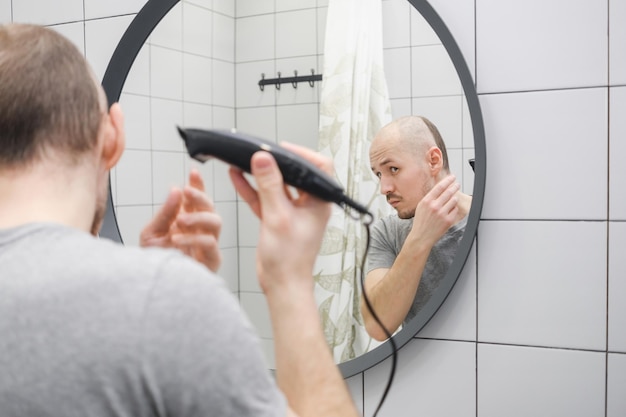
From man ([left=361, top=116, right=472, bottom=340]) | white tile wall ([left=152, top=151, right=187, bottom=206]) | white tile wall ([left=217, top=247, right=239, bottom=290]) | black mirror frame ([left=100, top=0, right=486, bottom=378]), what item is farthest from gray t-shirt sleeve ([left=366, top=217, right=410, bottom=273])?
white tile wall ([left=152, top=151, right=187, bottom=206])

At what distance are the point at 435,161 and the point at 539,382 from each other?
45cm

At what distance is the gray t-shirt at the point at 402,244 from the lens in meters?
1.13

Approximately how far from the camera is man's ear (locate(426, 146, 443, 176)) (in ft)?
3.74

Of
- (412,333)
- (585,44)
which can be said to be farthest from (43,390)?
(585,44)

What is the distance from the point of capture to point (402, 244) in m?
1.16

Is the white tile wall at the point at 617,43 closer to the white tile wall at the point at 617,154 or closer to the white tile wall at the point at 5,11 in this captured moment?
the white tile wall at the point at 617,154

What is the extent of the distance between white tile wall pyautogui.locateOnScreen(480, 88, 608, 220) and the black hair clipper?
1.64 ft

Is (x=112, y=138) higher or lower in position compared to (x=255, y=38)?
lower

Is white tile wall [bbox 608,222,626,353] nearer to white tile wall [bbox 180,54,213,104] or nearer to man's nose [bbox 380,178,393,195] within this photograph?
man's nose [bbox 380,178,393,195]

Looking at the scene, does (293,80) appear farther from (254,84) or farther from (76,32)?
(76,32)

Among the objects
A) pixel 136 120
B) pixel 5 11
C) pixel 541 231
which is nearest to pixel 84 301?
pixel 541 231

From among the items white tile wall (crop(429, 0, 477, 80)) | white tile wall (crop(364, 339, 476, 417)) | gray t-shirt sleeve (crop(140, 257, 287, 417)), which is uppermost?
white tile wall (crop(429, 0, 477, 80))

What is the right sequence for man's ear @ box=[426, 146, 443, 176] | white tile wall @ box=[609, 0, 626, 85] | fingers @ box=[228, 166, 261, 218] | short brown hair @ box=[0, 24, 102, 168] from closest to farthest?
short brown hair @ box=[0, 24, 102, 168] → fingers @ box=[228, 166, 261, 218] → white tile wall @ box=[609, 0, 626, 85] → man's ear @ box=[426, 146, 443, 176]

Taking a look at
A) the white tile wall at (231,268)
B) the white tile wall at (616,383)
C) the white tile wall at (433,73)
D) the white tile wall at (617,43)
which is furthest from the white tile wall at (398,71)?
the white tile wall at (616,383)
